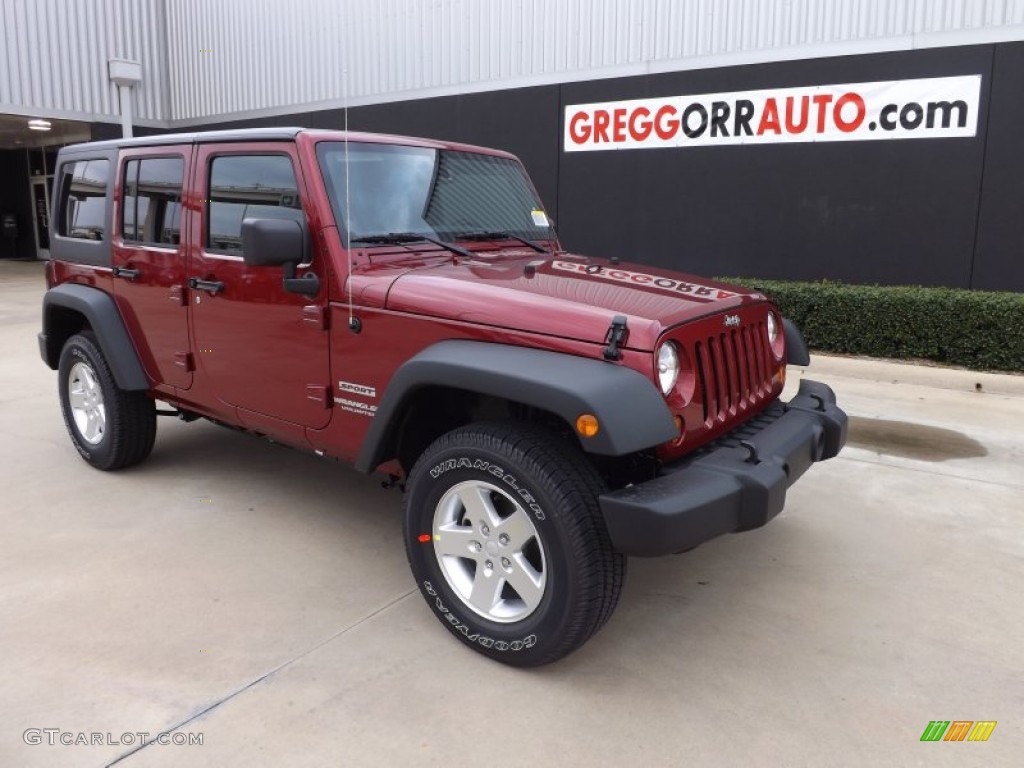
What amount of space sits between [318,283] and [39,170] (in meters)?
22.5

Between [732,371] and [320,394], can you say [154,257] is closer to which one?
[320,394]

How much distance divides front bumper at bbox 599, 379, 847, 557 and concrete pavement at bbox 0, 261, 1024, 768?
0.63 meters

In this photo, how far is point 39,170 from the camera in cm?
2169

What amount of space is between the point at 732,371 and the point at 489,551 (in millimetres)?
1172

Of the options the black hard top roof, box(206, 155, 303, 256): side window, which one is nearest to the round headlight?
box(206, 155, 303, 256): side window

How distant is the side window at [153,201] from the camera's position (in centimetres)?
414

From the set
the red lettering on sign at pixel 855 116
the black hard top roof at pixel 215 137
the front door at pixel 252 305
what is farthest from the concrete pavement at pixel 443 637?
the red lettering on sign at pixel 855 116

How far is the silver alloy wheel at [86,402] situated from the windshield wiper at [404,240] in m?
2.27

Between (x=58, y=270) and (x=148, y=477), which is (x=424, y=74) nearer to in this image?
(x=58, y=270)

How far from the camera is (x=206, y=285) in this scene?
12.9ft

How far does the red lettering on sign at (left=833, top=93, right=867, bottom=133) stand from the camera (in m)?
8.88

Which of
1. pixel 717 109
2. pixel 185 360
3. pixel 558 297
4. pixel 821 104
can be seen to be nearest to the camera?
pixel 558 297

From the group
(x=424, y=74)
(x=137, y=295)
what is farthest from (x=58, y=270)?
(x=424, y=74)

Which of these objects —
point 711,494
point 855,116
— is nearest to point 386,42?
point 855,116
